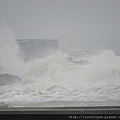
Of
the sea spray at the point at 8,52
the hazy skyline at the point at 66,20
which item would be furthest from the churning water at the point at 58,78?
the hazy skyline at the point at 66,20

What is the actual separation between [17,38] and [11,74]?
15.8 inches

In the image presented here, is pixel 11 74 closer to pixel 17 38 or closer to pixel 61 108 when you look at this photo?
pixel 17 38

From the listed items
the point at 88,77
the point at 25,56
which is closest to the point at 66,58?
the point at 88,77

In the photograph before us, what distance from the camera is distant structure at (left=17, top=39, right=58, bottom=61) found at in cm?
227

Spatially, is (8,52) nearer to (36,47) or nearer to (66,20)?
(36,47)

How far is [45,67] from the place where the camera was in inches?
89.4

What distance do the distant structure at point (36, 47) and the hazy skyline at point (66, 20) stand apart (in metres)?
0.05

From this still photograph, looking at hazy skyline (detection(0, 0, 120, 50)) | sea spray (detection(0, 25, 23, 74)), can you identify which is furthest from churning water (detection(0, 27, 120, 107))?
hazy skyline (detection(0, 0, 120, 50))

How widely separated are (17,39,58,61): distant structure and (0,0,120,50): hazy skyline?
49 millimetres

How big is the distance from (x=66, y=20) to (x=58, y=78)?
2.06 feet

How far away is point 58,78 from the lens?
2260 mm

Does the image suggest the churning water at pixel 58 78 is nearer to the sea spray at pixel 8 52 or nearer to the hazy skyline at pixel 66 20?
the sea spray at pixel 8 52

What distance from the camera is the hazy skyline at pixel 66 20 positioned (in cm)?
220
